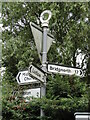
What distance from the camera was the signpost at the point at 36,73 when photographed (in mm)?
3508

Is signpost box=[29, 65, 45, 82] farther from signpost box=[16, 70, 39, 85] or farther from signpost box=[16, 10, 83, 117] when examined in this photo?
signpost box=[16, 70, 39, 85]

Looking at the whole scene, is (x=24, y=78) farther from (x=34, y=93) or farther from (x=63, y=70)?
(x=63, y=70)

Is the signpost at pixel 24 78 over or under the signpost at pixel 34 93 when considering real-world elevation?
over

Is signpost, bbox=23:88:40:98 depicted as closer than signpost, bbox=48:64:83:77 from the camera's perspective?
Yes

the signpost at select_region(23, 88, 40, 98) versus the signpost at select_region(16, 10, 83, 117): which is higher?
the signpost at select_region(16, 10, 83, 117)

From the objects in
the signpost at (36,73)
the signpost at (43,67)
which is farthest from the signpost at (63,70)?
the signpost at (36,73)

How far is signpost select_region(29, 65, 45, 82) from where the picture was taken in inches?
138

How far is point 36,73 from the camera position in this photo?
3.60 meters

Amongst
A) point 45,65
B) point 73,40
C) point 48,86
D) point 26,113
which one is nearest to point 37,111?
point 26,113

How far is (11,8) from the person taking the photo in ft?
30.1

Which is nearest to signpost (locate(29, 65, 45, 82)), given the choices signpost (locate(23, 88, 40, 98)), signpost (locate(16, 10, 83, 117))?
signpost (locate(16, 10, 83, 117))

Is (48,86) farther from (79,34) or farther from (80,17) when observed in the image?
(80,17)

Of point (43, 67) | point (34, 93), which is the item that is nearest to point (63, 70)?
point (43, 67)

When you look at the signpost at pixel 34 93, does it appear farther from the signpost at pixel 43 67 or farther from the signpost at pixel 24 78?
the signpost at pixel 24 78
